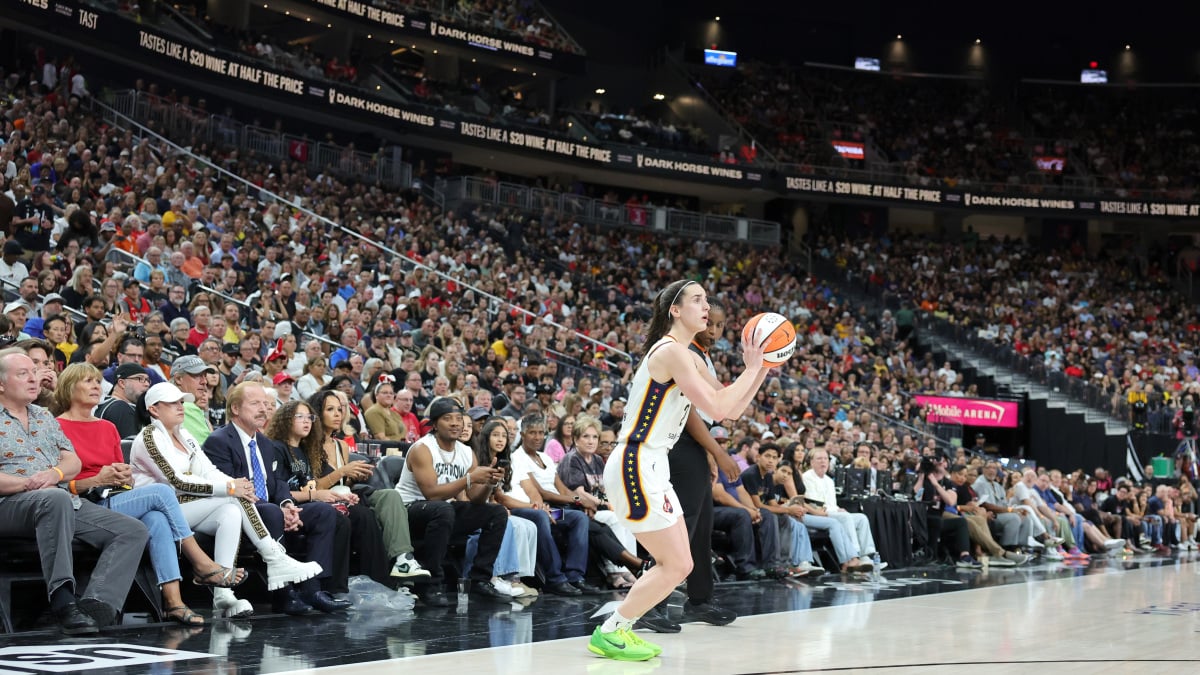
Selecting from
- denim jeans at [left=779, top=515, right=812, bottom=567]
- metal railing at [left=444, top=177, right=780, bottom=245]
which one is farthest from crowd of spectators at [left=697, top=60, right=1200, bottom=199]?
denim jeans at [left=779, top=515, right=812, bottom=567]

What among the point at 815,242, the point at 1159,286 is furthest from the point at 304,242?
the point at 1159,286

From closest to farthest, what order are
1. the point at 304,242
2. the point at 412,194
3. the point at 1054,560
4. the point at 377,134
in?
the point at 1054,560
the point at 304,242
the point at 412,194
the point at 377,134

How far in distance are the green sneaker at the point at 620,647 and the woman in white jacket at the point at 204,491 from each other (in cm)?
209

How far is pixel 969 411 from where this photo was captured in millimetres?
26250

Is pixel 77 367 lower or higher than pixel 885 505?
higher

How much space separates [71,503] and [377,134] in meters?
25.4

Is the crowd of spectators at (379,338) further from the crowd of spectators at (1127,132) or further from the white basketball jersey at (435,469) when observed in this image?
the crowd of spectators at (1127,132)

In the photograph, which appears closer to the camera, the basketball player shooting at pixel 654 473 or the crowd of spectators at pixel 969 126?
the basketball player shooting at pixel 654 473

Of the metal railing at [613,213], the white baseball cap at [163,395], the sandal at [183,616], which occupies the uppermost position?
the metal railing at [613,213]

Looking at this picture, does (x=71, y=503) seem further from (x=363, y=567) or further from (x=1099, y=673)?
(x=1099, y=673)

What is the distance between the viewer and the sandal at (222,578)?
21.4 ft

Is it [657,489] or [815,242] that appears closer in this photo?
[657,489]

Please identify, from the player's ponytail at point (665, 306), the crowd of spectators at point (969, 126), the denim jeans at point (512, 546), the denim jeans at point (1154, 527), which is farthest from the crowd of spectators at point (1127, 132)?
the player's ponytail at point (665, 306)

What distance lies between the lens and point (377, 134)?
30.5m
